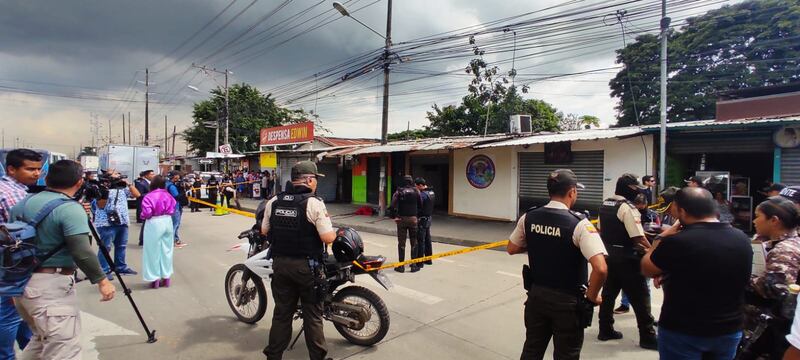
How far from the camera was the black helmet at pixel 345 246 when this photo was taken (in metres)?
3.61

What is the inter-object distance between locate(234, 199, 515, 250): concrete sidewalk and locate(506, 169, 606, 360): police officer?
22.8 ft

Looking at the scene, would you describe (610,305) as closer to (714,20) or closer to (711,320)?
(711,320)

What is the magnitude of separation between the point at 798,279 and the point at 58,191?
15.3 feet

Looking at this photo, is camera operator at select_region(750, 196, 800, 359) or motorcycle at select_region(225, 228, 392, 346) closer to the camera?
camera operator at select_region(750, 196, 800, 359)

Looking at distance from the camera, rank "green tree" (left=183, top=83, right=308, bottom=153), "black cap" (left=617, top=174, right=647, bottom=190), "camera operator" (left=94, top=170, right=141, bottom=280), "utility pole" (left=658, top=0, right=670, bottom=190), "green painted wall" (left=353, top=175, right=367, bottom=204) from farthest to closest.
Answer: "green tree" (left=183, top=83, right=308, bottom=153), "green painted wall" (left=353, top=175, right=367, bottom=204), "utility pole" (left=658, top=0, right=670, bottom=190), "camera operator" (left=94, top=170, right=141, bottom=280), "black cap" (left=617, top=174, right=647, bottom=190)

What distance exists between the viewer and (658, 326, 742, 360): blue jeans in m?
2.19

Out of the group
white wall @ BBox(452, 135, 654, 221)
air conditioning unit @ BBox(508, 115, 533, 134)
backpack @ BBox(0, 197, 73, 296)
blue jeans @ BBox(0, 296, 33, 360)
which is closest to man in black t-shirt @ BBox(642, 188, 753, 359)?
backpack @ BBox(0, 197, 73, 296)

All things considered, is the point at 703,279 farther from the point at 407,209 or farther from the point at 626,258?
the point at 407,209

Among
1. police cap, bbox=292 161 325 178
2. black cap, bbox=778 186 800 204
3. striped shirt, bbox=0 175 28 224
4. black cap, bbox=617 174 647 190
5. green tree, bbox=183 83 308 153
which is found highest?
green tree, bbox=183 83 308 153

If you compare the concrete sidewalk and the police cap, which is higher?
the police cap

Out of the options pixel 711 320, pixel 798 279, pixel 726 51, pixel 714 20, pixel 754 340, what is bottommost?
pixel 754 340

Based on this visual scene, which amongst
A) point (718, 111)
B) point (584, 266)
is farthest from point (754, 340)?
point (718, 111)

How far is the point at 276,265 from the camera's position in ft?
10.8

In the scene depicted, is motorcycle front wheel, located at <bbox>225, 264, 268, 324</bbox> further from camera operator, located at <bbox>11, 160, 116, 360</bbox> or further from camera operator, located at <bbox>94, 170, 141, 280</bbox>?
camera operator, located at <bbox>94, 170, 141, 280</bbox>
